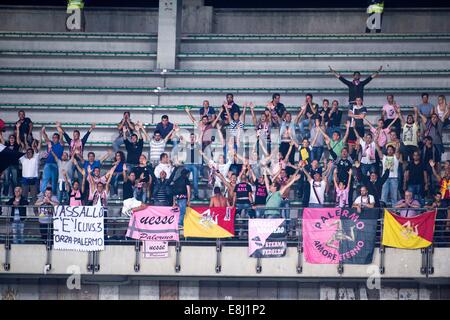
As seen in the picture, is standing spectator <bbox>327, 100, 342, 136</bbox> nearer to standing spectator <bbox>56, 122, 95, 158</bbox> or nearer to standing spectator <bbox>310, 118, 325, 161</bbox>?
standing spectator <bbox>310, 118, 325, 161</bbox>

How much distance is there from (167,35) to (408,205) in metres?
10.7

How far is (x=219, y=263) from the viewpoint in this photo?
24.7 meters

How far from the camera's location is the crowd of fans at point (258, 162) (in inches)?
997

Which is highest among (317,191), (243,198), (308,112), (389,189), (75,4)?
(75,4)

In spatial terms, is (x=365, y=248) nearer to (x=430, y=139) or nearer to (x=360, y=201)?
(x=360, y=201)

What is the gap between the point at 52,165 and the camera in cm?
2731

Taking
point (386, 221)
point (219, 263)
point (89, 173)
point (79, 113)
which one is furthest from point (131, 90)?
point (386, 221)

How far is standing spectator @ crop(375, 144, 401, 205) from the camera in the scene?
84.2 ft

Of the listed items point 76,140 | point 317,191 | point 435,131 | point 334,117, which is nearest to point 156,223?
point 317,191

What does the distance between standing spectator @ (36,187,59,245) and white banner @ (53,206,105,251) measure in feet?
0.60

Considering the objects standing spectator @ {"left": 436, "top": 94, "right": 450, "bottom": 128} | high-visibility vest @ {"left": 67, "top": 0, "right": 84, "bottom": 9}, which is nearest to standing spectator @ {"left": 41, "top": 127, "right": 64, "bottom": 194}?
high-visibility vest @ {"left": 67, "top": 0, "right": 84, "bottom": 9}

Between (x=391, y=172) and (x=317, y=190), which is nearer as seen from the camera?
(x=317, y=190)

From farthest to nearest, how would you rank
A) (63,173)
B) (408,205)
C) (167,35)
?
(167,35) < (63,173) < (408,205)

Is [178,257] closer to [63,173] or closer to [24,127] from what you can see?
[63,173]
